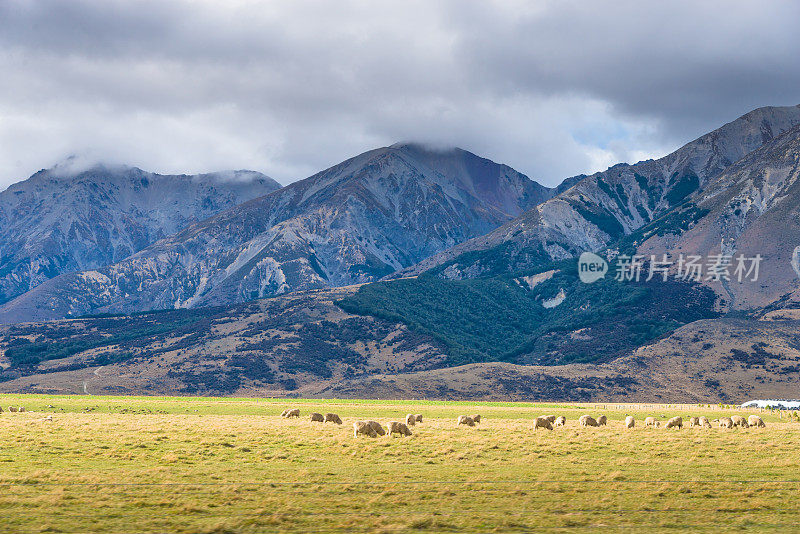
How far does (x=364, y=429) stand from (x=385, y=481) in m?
14.5

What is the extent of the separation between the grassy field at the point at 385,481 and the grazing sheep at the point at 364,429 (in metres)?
1.72

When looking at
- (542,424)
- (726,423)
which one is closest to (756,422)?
(726,423)

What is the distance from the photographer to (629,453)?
44.1 meters

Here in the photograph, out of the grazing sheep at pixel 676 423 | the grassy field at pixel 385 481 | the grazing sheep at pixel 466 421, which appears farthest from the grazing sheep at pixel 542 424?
the grazing sheep at pixel 676 423

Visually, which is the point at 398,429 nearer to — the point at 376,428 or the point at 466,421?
the point at 376,428

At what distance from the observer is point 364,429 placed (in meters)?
47.9

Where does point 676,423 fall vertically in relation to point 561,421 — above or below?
below

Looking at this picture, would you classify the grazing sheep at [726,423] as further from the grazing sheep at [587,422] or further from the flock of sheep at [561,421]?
the grazing sheep at [587,422]

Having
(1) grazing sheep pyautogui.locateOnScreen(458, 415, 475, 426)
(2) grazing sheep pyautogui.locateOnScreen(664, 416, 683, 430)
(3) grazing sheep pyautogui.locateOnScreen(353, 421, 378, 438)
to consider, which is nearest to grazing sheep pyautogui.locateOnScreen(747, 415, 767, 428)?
(2) grazing sheep pyautogui.locateOnScreen(664, 416, 683, 430)

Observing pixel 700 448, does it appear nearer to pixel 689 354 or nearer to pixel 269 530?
pixel 269 530

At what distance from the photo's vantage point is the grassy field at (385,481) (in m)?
26.3

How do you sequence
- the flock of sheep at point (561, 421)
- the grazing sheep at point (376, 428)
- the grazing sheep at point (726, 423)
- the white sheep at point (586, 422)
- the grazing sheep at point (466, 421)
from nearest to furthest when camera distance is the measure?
the grazing sheep at point (376, 428) < the flock of sheep at point (561, 421) < the grazing sheep at point (466, 421) < the white sheep at point (586, 422) < the grazing sheep at point (726, 423)

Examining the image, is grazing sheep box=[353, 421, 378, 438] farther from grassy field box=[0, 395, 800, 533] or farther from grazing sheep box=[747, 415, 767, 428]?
grazing sheep box=[747, 415, 767, 428]

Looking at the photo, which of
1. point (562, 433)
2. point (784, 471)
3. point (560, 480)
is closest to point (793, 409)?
point (562, 433)
